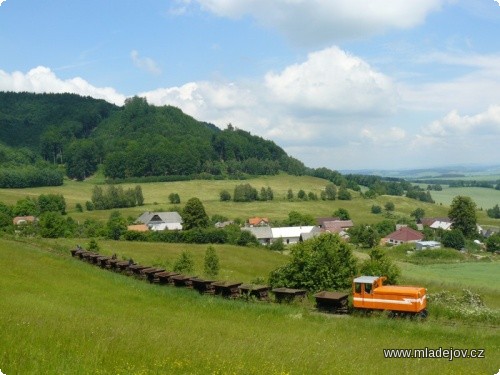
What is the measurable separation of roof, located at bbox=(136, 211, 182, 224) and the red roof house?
53.2 metres

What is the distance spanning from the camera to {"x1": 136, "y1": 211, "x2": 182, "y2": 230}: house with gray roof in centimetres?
12759

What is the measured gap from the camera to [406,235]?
413 ft

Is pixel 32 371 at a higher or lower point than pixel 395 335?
higher

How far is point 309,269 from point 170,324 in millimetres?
11647

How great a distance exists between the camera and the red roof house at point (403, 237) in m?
124

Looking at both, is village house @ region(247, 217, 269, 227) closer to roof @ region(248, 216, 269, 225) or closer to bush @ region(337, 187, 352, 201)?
roof @ region(248, 216, 269, 225)

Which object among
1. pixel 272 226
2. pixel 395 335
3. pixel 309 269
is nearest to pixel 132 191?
pixel 272 226

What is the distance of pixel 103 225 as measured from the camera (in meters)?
103

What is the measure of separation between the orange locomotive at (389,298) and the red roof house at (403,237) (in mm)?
106734

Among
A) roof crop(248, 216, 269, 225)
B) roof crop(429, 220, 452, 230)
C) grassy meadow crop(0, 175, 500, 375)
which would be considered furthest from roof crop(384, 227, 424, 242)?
grassy meadow crop(0, 175, 500, 375)

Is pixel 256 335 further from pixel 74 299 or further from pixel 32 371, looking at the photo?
pixel 74 299

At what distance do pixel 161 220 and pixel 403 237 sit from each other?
6010 cm

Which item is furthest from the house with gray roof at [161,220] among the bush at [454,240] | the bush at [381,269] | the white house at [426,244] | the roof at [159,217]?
the bush at [381,269]

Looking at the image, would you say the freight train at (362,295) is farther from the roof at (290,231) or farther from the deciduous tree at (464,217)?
the deciduous tree at (464,217)
